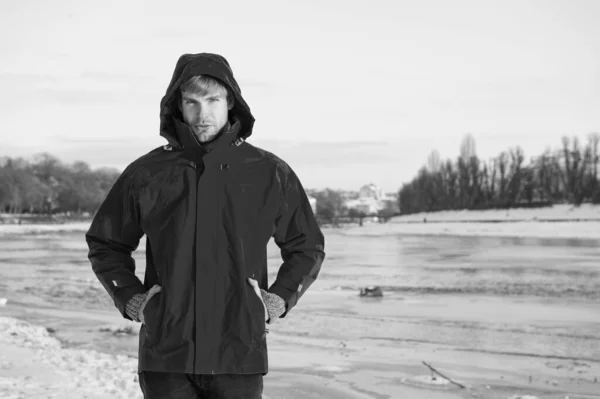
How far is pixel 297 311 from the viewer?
38.4ft

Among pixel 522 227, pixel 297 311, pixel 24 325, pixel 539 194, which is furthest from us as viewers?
pixel 539 194

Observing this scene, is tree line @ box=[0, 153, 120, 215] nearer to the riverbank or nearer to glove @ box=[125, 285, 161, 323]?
the riverbank

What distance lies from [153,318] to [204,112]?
725 mm

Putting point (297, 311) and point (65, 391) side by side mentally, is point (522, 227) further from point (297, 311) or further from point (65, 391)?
point (65, 391)

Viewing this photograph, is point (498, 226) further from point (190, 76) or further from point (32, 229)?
point (190, 76)

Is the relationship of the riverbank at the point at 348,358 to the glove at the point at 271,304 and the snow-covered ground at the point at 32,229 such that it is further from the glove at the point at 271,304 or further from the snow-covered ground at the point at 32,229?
the snow-covered ground at the point at 32,229

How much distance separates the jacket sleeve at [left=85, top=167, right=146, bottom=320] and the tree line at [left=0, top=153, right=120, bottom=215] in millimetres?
96944

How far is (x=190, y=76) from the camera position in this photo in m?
2.47

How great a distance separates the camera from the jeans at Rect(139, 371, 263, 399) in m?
2.36

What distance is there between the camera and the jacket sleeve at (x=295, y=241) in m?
Result: 2.52

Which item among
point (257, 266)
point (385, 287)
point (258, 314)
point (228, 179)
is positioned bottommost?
point (385, 287)

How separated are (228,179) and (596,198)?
6899 centimetres

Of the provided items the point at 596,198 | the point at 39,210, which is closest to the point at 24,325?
the point at 596,198

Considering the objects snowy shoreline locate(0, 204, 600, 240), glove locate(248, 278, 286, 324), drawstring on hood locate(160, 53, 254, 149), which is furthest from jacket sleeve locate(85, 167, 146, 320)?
snowy shoreline locate(0, 204, 600, 240)
